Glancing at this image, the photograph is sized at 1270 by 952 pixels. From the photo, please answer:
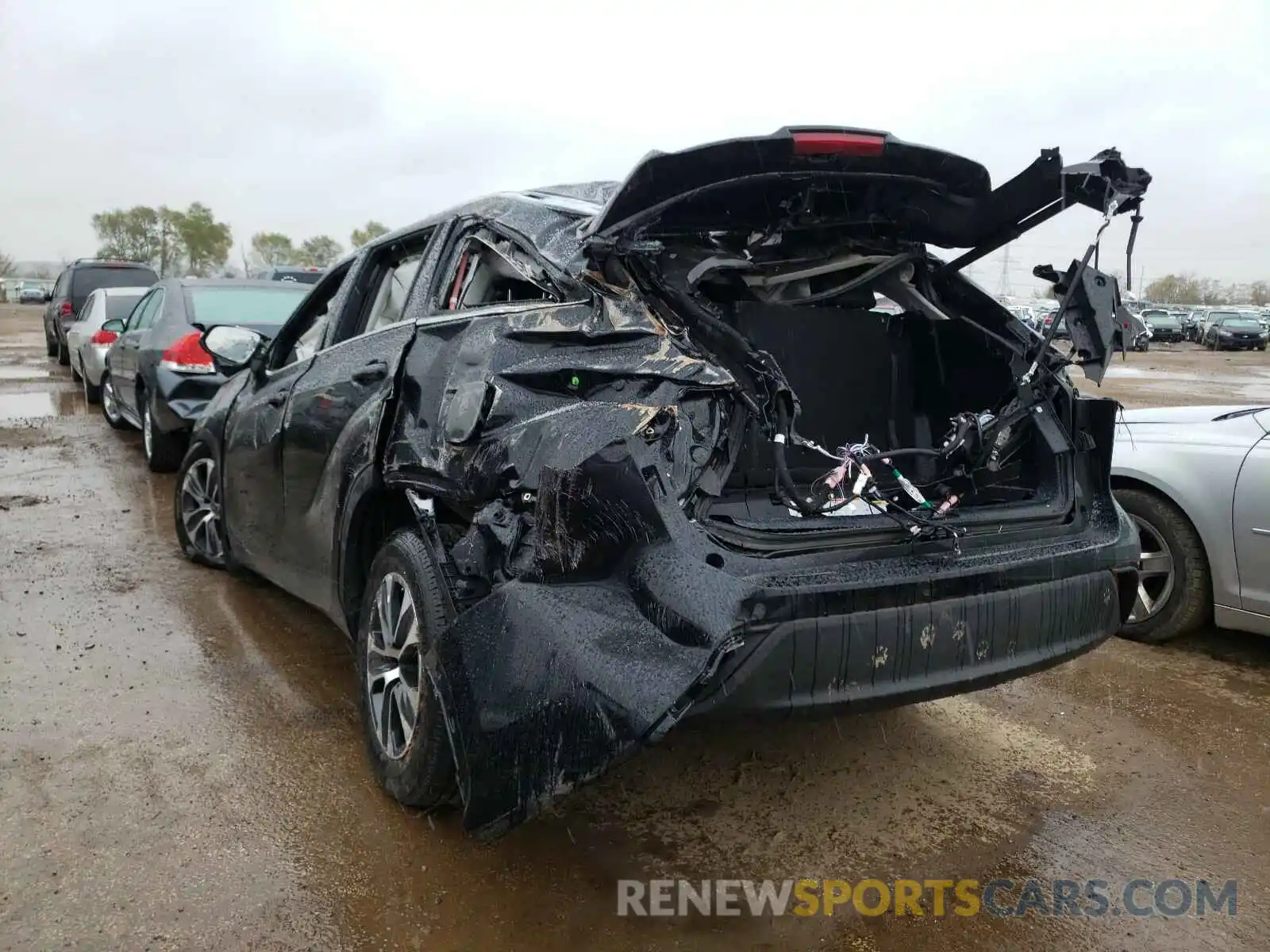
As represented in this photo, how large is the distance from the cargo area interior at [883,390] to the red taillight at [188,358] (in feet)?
17.3

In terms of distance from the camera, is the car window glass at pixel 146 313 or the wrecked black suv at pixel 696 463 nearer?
the wrecked black suv at pixel 696 463

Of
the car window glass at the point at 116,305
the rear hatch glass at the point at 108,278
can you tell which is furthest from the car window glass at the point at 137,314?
the rear hatch glass at the point at 108,278

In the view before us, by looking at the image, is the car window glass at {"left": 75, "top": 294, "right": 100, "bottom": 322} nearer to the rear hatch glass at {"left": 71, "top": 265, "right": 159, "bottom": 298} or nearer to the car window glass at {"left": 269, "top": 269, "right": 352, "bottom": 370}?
the rear hatch glass at {"left": 71, "top": 265, "right": 159, "bottom": 298}

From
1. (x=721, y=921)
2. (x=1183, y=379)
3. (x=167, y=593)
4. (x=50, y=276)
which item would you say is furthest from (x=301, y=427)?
(x=50, y=276)

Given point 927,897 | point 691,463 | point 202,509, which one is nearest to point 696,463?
point 691,463

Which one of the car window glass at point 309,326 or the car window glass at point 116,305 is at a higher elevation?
the car window glass at point 116,305

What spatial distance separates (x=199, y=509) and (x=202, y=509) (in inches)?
1.1

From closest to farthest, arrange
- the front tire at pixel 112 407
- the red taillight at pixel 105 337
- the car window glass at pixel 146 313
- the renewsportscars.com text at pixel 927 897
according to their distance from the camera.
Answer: the renewsportscars.com text at pixel 927 897
the car window glass at pixel 146 313
the front tire at pixel 112 407
the red taillight at pixel 105 337

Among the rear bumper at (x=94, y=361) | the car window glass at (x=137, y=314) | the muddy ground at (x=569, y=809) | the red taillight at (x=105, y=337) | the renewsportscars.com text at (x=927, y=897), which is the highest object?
the car window glass at (x=137, y=314)

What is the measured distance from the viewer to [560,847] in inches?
106

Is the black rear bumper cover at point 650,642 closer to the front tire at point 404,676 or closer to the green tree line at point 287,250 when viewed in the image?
the front tire at point 404,676

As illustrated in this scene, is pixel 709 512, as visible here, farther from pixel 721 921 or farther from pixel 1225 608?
pixel 1225 608

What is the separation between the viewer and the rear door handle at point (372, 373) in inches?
125

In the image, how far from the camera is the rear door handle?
10.4 feet
